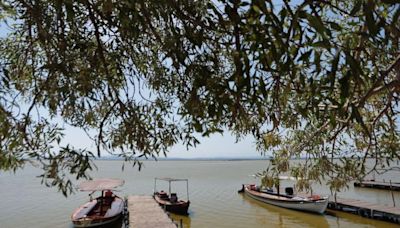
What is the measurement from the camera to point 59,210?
2214 cm

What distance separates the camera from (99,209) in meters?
18.0

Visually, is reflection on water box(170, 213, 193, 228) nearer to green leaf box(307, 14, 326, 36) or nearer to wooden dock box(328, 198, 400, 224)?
wooden dock box(328, 198, 400, 224)

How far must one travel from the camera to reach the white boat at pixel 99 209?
15.3 metres

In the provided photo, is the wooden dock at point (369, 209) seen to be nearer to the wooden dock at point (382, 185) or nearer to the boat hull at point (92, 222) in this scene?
the wooden dock at point (382, 185)

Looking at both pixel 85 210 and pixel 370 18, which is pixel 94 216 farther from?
pixel 370 18

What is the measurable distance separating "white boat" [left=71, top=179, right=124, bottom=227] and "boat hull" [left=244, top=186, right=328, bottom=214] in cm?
968

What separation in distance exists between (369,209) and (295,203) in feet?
12.9

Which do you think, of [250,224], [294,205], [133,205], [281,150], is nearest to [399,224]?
[294,205]

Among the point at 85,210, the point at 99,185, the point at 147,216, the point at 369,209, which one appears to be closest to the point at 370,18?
the point at 147,216

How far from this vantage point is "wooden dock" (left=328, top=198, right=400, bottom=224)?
688 inches

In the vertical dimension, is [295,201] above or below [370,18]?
below

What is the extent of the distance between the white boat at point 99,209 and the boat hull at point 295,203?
31.8ft

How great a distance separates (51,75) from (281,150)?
4524mm

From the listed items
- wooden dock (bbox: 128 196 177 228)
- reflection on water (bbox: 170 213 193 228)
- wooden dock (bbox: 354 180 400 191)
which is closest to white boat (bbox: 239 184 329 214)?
reflection on water (bbox: 170 213 193 228)
